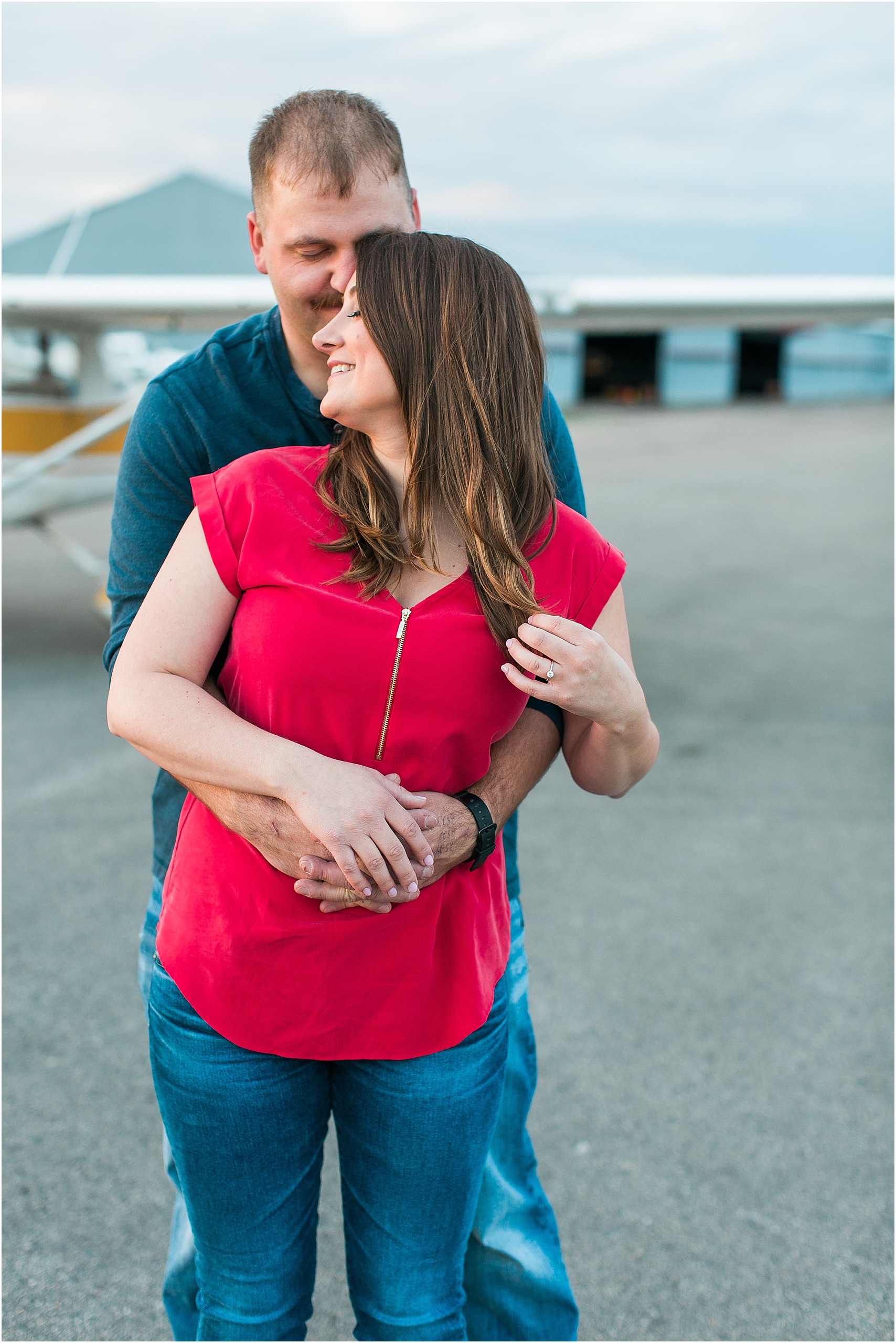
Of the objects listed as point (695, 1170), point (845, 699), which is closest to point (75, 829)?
point (695, 1170)

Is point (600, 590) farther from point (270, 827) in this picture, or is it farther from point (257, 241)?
point (257, 241)

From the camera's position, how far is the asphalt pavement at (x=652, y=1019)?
2000 mm

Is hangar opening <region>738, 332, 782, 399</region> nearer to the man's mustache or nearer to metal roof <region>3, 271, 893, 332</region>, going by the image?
metal roof <region>3, 271, 893, 332</region>

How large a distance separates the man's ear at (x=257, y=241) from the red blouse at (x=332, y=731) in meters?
0.43

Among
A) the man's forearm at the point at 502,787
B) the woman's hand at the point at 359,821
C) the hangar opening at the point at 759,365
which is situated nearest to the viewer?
the woman's hand at the point at 359,821

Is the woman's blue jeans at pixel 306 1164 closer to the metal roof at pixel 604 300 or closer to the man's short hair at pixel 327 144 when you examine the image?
the man's short hair at pixel 327 144

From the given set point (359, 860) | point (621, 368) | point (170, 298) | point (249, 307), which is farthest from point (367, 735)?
point (621, 368)

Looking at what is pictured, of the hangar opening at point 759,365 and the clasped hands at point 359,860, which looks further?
the hangar opening at point 759,365

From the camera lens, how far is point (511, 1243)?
161 cm

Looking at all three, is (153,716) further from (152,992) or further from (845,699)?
(845,699)

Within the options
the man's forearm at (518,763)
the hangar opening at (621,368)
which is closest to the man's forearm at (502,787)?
the man's forearm at (518,763)

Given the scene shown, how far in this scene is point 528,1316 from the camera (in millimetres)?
1620

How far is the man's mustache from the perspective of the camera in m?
1.38

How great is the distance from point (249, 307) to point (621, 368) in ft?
129
